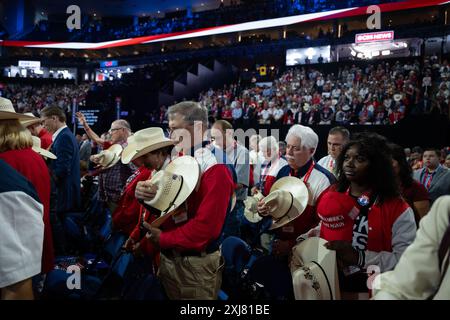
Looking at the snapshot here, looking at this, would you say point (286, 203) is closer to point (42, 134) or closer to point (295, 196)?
point (295, 196)

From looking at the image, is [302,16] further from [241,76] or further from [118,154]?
[118,154]

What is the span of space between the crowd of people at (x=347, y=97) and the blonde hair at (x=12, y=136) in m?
10.9

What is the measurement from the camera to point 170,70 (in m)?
25.8

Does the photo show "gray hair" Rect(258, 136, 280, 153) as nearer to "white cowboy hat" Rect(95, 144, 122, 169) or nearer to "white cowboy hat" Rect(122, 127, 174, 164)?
"white cowboy hat" Rect(95, 144, 122, 169)

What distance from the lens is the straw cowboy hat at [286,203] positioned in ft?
8.93

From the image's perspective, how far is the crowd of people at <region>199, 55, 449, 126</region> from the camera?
12656 millimetres

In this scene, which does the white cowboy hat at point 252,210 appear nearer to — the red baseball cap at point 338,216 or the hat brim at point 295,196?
the hat brim at point 295,196

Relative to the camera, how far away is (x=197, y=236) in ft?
7.55

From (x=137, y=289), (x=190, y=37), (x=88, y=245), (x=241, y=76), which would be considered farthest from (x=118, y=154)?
(x=190, y=37)

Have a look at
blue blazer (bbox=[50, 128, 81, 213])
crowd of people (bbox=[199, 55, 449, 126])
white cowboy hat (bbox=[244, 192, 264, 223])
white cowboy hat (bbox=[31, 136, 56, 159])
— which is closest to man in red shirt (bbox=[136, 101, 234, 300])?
white cowboy hat (bbox=[244, 192, 264, 223])

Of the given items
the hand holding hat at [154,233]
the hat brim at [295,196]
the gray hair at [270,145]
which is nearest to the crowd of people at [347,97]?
the gray hair at [270,145]

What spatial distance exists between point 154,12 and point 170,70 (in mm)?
13699

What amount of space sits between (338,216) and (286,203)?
0.51 m
